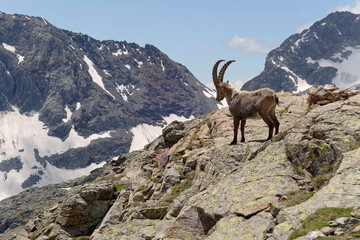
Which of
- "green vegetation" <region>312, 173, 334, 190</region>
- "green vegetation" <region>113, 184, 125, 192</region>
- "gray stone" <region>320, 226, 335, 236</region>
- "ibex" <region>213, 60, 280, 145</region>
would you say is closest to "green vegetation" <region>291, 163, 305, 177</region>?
"green vegetation" <region>312, 173, 334, 190</region>

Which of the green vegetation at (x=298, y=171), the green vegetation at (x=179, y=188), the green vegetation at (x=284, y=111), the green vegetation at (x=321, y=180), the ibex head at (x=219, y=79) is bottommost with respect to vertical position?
the green vegetation at (x=321, y=180)

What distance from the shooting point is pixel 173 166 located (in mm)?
25578

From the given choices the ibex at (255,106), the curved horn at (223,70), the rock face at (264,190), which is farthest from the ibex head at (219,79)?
the rock face at (264,190)

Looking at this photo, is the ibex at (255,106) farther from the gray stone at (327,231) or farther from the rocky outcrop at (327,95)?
the gray stone at (327,231)

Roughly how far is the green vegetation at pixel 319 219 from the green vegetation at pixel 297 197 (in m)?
1.62

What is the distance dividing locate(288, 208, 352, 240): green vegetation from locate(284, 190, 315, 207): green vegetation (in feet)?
5.30

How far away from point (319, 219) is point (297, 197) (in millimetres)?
2430

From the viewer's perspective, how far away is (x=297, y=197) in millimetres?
12547

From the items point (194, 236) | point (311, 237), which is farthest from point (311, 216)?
point (194, 236)

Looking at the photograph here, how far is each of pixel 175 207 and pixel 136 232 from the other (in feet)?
7.85

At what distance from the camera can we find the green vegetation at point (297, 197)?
12.2m

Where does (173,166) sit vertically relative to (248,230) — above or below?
above

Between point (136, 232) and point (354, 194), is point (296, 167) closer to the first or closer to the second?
point (354, 194)

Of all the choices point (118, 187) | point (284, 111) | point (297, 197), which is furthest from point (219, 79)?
point (297, 197)
